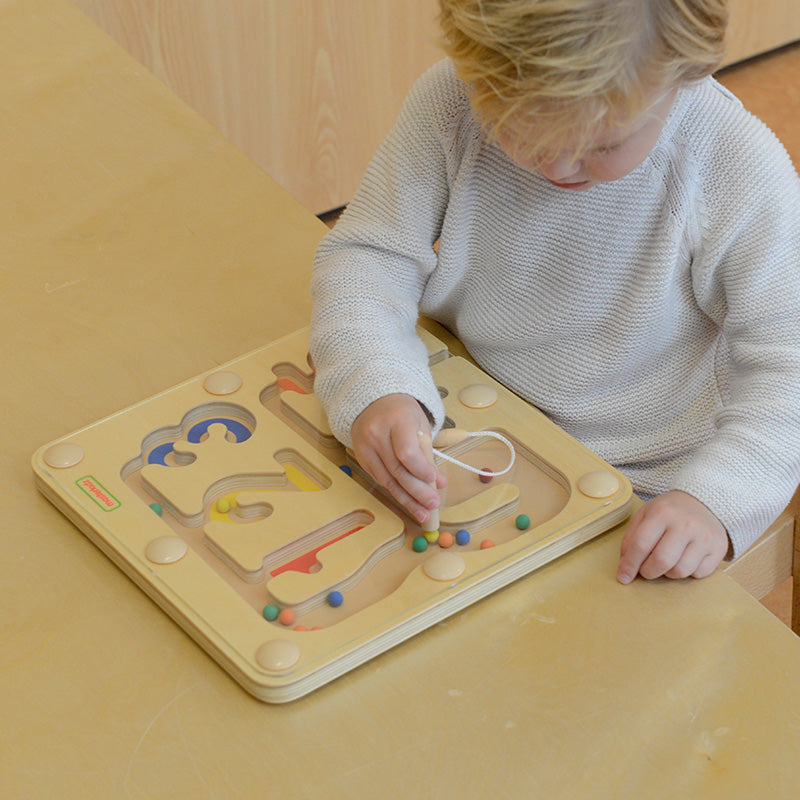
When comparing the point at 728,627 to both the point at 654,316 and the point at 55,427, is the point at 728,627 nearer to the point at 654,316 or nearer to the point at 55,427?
the point at 654,316

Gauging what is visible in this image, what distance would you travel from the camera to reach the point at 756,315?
2.58 feet

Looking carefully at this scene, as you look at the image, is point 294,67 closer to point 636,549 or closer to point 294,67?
point 294,67

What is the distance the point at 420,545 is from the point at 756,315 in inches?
11.5

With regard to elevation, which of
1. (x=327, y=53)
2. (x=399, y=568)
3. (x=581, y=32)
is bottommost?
(x=327, y=53)

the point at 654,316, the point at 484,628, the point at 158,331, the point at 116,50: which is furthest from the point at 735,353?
the point at 116,50

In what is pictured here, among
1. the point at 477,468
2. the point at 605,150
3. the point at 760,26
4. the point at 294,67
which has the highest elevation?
the point at 605,150

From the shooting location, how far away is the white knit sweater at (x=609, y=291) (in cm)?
76

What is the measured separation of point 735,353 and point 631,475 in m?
0.17

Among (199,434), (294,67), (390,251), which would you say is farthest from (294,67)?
(199,434)

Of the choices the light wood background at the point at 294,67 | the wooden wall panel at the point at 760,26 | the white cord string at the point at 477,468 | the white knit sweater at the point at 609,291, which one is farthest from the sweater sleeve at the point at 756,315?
the wooden wall panel at the point at 760,26

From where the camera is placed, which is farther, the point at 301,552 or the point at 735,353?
the point at 735,353

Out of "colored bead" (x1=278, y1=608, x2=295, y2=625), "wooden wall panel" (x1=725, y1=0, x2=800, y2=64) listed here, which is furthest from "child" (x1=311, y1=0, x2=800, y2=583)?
"wooden wall panel" (x1=725, y1=0, x2=800, y2=64)

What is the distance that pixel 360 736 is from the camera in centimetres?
58

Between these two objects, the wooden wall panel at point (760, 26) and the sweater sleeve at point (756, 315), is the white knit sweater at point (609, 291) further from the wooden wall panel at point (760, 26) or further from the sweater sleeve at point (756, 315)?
the wooden wall panel at point (760, 26)
